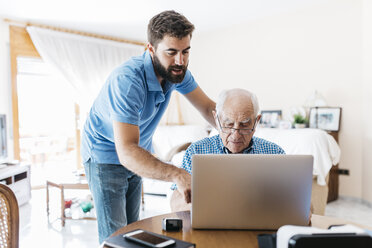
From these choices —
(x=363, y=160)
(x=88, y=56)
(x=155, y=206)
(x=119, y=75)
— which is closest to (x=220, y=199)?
(x=119, y=75)

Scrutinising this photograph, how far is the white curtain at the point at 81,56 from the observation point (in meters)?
4.72

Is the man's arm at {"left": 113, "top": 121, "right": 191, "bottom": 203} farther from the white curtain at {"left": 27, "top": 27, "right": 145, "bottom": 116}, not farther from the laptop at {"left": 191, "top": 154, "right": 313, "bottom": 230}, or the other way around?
the white curtain at {"left": 27, "top": 27, "right": 145, "bottom": 116}

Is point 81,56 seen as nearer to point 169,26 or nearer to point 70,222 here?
point 70,222

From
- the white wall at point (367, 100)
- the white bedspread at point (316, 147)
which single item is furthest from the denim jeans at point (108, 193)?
the white wall at point (367, 100)

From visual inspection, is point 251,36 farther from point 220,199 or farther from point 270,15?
point 220,199

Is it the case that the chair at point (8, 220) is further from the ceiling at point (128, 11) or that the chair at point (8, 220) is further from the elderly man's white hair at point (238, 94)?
the ceiling at point (128, 11)

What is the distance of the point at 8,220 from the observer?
40.3 inches

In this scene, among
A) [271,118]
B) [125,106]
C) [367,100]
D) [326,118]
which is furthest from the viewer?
[271,118]

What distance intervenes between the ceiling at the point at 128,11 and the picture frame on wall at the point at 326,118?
1327 mm

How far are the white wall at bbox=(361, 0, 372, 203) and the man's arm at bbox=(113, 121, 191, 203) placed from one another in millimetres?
3175

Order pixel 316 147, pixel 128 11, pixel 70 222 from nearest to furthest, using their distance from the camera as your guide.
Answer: pixel 316 147
pixel 70 222
pixel 128 11

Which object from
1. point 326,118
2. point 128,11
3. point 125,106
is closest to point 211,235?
point 125,106

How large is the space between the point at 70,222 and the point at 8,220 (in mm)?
2354

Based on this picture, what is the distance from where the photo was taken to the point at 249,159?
951 mm
